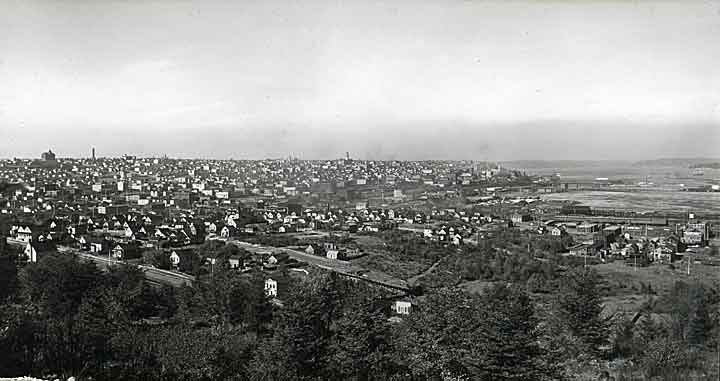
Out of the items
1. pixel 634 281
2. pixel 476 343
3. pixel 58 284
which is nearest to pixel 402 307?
pixel 476 343

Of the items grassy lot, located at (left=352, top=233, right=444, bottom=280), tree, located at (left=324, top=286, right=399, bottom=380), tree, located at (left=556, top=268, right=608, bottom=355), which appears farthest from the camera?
grassy lot, located at (left=352, top=233, right=444, bottom=280)

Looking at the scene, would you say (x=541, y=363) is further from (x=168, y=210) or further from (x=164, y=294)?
(x=168, y=210)

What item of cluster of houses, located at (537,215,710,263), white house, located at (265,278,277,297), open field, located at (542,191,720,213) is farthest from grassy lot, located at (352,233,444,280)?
open field, located at (542,191,720,213)

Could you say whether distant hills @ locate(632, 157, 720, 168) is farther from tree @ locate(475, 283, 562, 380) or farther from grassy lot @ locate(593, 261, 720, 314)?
tree @ locate(475, 283, 562, 380)

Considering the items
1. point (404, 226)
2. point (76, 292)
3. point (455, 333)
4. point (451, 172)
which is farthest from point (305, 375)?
point (451, 172)

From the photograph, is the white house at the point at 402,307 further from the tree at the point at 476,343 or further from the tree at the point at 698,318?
the tree at the point at 698,318

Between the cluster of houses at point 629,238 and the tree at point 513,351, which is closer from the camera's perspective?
the tree at point 513,351

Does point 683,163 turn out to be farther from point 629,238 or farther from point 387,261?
point 387,261

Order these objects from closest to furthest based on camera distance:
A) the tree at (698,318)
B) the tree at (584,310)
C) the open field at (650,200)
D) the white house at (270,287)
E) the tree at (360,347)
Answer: the tree at (360,347)
the tree at (698,318)
the tree at (584,310)
the open field at (650,200)
the white house at (270,287)

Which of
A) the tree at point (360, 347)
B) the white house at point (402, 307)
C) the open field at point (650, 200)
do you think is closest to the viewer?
the tree at point (360, 347)

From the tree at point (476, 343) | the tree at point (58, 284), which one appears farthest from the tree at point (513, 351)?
the tree at point (58, 284)
